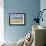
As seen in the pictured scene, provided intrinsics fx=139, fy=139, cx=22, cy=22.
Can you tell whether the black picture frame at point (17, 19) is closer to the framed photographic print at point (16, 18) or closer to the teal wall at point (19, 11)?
the framed photographic print at point (16, 18)

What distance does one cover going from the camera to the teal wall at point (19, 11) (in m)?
5.74

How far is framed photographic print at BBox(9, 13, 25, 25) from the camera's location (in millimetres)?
5765

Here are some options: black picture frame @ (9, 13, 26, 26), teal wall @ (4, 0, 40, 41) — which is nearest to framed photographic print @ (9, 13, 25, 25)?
black picture frame @ (9, 13, 26, 26)

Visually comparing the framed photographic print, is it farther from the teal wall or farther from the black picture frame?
the teal wall

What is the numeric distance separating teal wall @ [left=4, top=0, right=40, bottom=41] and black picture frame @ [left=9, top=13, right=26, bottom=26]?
124 mm

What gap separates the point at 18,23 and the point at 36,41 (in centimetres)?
300

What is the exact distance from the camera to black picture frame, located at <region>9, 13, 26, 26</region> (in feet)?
18.9

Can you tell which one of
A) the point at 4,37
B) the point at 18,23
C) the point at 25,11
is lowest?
the point at 4,37

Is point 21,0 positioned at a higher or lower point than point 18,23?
higher

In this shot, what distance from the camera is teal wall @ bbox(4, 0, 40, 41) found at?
226 inches

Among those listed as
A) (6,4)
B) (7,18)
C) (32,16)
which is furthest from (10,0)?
(32,16)

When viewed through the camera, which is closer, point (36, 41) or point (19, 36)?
point (36, 41)

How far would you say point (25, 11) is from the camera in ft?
19.0

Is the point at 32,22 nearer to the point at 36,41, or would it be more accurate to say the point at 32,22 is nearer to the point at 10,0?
the point at 10,0
